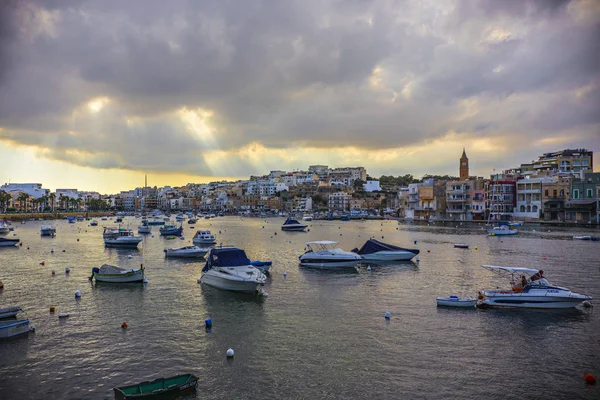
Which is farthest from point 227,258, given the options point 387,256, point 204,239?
point 204,239

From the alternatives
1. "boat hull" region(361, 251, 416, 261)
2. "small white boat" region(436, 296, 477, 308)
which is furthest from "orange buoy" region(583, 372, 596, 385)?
"boat hull" region(361, 251, 416, 261)

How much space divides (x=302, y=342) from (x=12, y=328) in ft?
46.8

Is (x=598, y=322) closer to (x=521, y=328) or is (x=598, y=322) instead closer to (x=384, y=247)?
(x=521, y=328)

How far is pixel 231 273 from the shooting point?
101ft

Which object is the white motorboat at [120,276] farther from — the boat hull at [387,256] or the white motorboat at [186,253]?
the boat hull at [387,256]

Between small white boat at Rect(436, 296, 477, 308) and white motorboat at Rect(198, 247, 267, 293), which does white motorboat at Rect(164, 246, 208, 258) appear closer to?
white motorboat at Rect(198, 247, 267, 293)

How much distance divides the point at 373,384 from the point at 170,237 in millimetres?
68638

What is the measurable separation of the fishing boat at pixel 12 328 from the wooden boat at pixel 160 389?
9.74m

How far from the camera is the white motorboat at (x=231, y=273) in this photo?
97.7 ft

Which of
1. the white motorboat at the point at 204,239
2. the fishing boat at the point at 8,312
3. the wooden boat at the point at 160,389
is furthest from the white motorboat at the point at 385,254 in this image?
the wooden boat at the point at 160,389

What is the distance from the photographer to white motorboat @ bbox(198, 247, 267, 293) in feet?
97.7

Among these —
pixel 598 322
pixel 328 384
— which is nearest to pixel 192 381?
pixel 328 384

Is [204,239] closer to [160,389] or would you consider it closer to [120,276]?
[120,276]

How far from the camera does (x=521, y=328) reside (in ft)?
73.8
